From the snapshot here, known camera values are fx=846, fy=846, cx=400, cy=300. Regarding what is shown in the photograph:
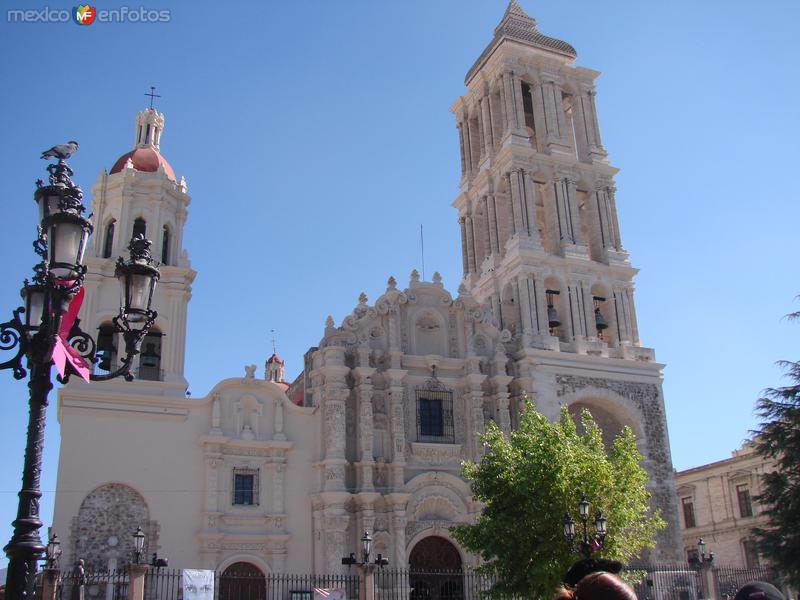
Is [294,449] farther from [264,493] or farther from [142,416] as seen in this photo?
[142,416]

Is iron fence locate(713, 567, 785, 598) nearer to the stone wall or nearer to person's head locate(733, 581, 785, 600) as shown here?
the stone wall

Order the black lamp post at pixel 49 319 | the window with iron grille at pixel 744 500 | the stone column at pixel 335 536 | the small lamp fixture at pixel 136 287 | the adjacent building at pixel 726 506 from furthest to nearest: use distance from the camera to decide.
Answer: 1. the window with iron grille at pixel 744 500
2. the adjacent building at pixel 726 506
3. the stone column at pixel 335 536
4. the small lamp fixture at pixel 136 287
5. the black lamp post at pixel 49 319

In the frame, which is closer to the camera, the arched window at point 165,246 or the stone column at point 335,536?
the stone column at point 335,536

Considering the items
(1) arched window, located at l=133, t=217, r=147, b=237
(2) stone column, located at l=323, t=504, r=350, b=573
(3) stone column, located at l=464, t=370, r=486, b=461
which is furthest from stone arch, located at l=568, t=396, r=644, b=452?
(1) arched window, located at l=133, t=217, r=147, b=237

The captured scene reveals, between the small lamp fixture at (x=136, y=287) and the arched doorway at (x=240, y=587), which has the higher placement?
the small lamp fixture at (x=136, y=287)

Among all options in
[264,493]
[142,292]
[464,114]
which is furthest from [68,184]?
[464,114]

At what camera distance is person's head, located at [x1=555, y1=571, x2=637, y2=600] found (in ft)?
10.2

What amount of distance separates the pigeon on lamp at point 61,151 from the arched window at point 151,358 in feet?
63.0

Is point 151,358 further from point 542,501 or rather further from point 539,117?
point 539,117

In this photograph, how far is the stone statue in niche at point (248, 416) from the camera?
94.0 feet

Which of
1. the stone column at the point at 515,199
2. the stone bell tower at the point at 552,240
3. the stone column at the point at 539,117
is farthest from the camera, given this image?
the stone column at the point at 539,117

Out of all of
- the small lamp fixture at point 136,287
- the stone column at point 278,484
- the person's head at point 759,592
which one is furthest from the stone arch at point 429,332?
the person's head at point 759,592

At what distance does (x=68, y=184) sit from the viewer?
9.29 metres

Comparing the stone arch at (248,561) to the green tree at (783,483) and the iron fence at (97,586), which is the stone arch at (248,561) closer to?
the iron fence at (97,586)
